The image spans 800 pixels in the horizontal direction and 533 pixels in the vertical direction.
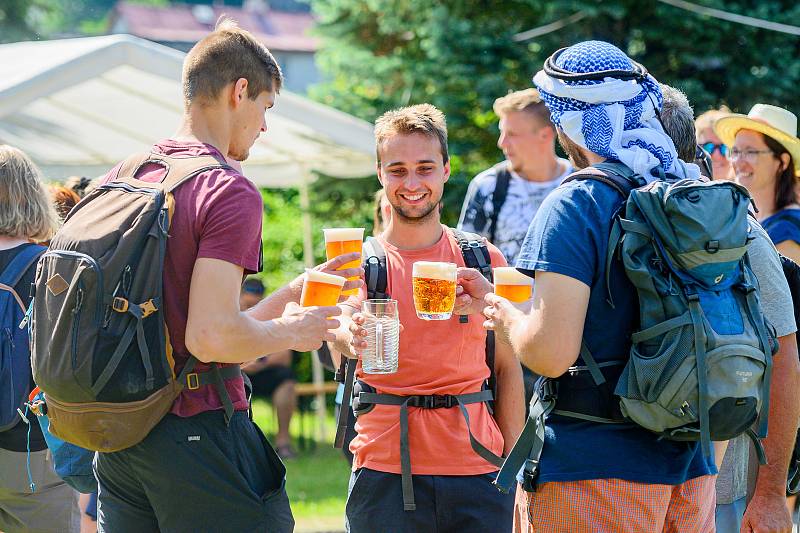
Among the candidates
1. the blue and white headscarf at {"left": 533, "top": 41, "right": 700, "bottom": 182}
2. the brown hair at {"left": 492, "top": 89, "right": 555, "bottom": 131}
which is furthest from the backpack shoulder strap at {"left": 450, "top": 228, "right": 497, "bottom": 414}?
the brown hair at {"left": 492, "top": 89, "right": 555, "bottom": 131}

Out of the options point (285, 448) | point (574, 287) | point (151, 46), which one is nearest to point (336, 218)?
point (285, 448)

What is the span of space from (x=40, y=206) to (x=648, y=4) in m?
8.49

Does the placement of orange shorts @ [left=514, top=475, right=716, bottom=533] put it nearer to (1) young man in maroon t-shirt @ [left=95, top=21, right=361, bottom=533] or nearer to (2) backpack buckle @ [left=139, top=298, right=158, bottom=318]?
(1) young man in maroon t-shirt @ [left=95, top=21, right=361, bottom=533]

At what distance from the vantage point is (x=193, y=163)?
3291mm

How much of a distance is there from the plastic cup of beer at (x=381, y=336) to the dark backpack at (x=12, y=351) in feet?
5.66

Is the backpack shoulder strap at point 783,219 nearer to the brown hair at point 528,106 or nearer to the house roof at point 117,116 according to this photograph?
the brown hair at point 528,106

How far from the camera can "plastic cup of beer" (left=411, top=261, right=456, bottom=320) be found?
3713 mm

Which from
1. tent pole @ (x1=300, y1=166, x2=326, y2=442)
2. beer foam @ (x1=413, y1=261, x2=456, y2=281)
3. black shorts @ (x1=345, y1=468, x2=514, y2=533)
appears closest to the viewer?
beer foam @ (x1=413, y1=261, x2=456, y2=281)

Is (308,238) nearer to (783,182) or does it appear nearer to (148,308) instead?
(783,182)

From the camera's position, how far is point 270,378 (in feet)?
39.4

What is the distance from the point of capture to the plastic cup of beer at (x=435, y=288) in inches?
146

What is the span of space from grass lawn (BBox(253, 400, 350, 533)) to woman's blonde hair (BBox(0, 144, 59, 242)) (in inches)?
→ 158

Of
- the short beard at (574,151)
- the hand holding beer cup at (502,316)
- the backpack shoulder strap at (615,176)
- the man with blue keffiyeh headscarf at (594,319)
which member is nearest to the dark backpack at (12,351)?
the hand holding beer cup at (502,316)

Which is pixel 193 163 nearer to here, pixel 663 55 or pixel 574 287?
pixel 574 287
